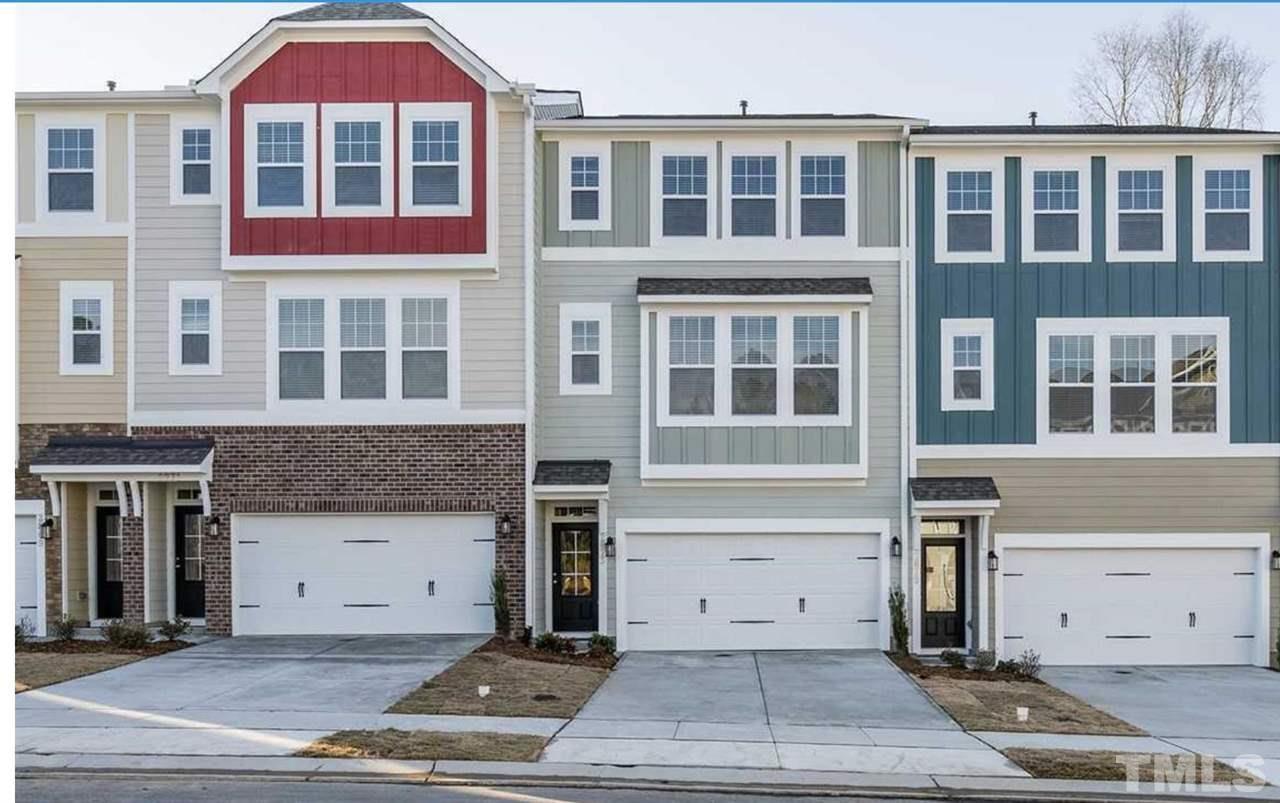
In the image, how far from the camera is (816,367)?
18.5m

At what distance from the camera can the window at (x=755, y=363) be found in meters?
18.4

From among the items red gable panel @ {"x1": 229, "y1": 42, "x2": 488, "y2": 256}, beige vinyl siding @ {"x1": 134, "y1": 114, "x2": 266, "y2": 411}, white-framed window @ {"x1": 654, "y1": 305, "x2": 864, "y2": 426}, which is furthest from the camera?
white-framed window @ {"x1": 654, "y1": 305, "x2": 864, "y2": 426}

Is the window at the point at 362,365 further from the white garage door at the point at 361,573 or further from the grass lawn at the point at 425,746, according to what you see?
the grass lawn at the point at 425,746

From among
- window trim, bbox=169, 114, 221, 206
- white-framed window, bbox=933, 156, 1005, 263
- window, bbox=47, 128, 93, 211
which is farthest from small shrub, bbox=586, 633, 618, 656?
window, bbox=47, 128, 93, 211

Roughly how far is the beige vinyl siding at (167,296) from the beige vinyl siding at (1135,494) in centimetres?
1135

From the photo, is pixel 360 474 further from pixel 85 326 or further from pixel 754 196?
pixel 754 196

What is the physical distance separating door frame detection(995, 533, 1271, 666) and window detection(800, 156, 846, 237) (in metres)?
5.94

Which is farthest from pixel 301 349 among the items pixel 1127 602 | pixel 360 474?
pixel 1127 602

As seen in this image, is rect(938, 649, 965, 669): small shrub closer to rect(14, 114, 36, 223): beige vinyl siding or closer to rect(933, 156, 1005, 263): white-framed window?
rect(933, 156, 1005, 263): white-framed window

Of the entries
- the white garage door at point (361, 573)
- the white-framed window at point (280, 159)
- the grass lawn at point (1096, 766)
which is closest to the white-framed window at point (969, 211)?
the white garage door at point (361, 573)

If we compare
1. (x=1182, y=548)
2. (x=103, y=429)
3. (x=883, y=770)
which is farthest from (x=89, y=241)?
(x=1182, y=548)

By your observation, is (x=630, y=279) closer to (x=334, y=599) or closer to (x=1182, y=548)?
(x=334, y=599)

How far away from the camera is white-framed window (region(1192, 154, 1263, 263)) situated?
18578mm

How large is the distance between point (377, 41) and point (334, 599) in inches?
362
